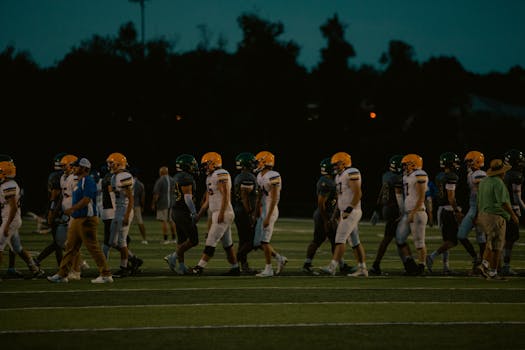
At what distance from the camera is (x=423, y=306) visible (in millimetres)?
10656

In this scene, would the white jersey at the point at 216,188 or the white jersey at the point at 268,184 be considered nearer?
the white jersey at the point at 216,188

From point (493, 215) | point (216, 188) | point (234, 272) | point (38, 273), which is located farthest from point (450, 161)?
point (38, 273)

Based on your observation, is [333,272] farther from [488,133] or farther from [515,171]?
[488,133]

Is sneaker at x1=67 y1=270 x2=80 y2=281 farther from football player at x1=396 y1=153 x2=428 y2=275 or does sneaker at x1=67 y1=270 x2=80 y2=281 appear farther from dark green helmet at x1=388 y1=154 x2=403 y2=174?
dark green helmet at x1=388 y1=154 x2=403 y2=174

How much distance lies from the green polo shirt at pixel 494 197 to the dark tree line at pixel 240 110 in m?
23.2

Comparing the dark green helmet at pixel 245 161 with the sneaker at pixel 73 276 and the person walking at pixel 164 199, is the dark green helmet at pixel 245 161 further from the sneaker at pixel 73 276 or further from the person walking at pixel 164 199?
the person walking at pixel 164 199

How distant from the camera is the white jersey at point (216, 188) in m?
14.4

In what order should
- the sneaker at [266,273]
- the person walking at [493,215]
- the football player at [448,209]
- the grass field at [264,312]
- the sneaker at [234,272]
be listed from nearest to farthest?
the grass field at [264,312] → the person walking at [493,215] → the sneaker at [266,273] → the sneaker at [234,272] → the football player at [448,209]

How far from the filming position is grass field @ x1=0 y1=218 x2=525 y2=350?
846 centimetres

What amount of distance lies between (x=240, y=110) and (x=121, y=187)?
42.2 metres

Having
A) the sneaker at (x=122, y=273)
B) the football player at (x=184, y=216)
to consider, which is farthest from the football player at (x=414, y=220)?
the sneaker at (x=122, y=273)

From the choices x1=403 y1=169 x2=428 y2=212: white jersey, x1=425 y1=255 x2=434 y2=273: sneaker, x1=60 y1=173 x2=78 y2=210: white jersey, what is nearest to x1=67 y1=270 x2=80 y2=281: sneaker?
x1=60 y1=173 x2=78 y2=210: white jersey

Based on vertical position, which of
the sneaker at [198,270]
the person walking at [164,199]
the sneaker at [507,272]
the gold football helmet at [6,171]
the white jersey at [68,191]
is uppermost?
the gold football helmet at [6,171]

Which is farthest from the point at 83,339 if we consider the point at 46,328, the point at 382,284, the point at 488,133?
the point at 488,133
